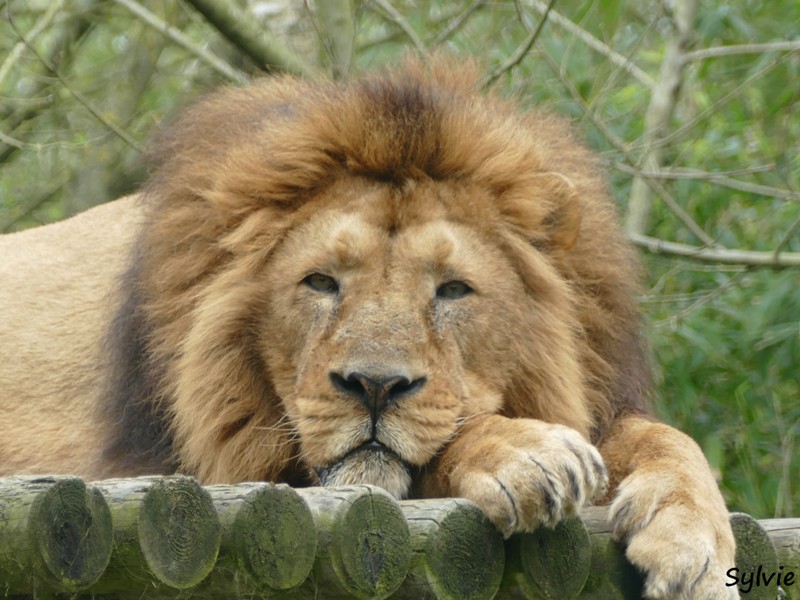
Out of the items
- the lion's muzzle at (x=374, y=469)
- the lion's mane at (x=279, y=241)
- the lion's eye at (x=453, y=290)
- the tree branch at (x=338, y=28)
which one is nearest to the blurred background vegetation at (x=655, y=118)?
the tree branch at (x=338, y=28)

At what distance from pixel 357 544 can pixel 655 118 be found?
410 cm

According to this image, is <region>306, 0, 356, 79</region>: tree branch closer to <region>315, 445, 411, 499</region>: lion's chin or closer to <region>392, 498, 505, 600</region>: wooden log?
<region>315, 445, 411, 499</region>: lion's chin

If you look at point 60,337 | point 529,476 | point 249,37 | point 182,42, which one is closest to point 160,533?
point 529,476

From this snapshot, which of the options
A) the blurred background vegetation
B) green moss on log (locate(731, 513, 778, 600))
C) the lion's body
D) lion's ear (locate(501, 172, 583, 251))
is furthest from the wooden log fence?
the blurred background vegetation

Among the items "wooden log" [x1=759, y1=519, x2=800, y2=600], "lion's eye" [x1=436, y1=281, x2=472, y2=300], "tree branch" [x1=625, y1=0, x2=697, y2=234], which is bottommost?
"wooden log" [x1=759, y1=519, x2=800, y2=600]

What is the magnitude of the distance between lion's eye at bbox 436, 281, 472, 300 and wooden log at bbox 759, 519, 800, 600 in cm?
92

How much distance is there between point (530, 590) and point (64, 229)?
3.15m

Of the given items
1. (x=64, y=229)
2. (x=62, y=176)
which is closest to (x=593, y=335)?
(x=64, y=229)

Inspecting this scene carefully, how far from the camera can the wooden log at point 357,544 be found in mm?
2242

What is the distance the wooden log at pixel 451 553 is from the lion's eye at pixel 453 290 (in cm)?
82

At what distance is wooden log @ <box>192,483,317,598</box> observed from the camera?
2133 mm

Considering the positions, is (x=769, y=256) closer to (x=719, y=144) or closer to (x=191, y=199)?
(x=719, y=144)

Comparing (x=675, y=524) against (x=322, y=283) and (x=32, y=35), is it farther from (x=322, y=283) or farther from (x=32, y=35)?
(x=32, y=35)

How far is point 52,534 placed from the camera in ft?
6.17
